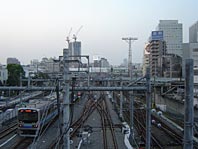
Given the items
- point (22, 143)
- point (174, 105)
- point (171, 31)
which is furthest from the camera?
point (171, 31)

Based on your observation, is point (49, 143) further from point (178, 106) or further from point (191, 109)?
point (178, 106)

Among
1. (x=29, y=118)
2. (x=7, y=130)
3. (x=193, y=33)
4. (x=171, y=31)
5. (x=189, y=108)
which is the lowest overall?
(x=7, y=130)

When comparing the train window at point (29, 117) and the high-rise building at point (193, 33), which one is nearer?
the train window at point (29, 117)

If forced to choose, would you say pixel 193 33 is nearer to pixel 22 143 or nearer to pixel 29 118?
pixel 29 118

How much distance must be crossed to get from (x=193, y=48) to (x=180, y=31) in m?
39.8

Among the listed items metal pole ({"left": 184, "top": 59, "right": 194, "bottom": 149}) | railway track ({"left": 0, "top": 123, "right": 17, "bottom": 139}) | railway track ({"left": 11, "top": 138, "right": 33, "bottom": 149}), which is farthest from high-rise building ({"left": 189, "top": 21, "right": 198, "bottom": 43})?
metal pole ({"left": 184, "top": 59, "right": 194, "bottom": 149})

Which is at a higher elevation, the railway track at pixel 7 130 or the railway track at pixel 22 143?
the railway track at pixel 22 143

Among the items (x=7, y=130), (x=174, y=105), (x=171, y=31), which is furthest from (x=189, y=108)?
(x=171, y=31)

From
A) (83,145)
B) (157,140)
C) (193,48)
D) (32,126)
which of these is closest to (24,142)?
(32,126)

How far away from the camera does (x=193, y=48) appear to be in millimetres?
50531

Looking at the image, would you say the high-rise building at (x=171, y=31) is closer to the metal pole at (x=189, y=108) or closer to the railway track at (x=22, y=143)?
the railway track at (x=22, y=143)

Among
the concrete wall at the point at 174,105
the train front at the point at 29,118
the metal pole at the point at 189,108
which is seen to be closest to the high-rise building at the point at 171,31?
the concrete wall at the point at 174,105

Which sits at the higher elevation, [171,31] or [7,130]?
[171,31]

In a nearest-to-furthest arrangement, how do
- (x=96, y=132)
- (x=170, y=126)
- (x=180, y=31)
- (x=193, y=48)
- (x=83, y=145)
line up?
1. (x=83, y=145)
2. (x=96, y=132)
3. (x=170, y=126)
4. (x=193, y=48)
5. (x=180, y=31)
